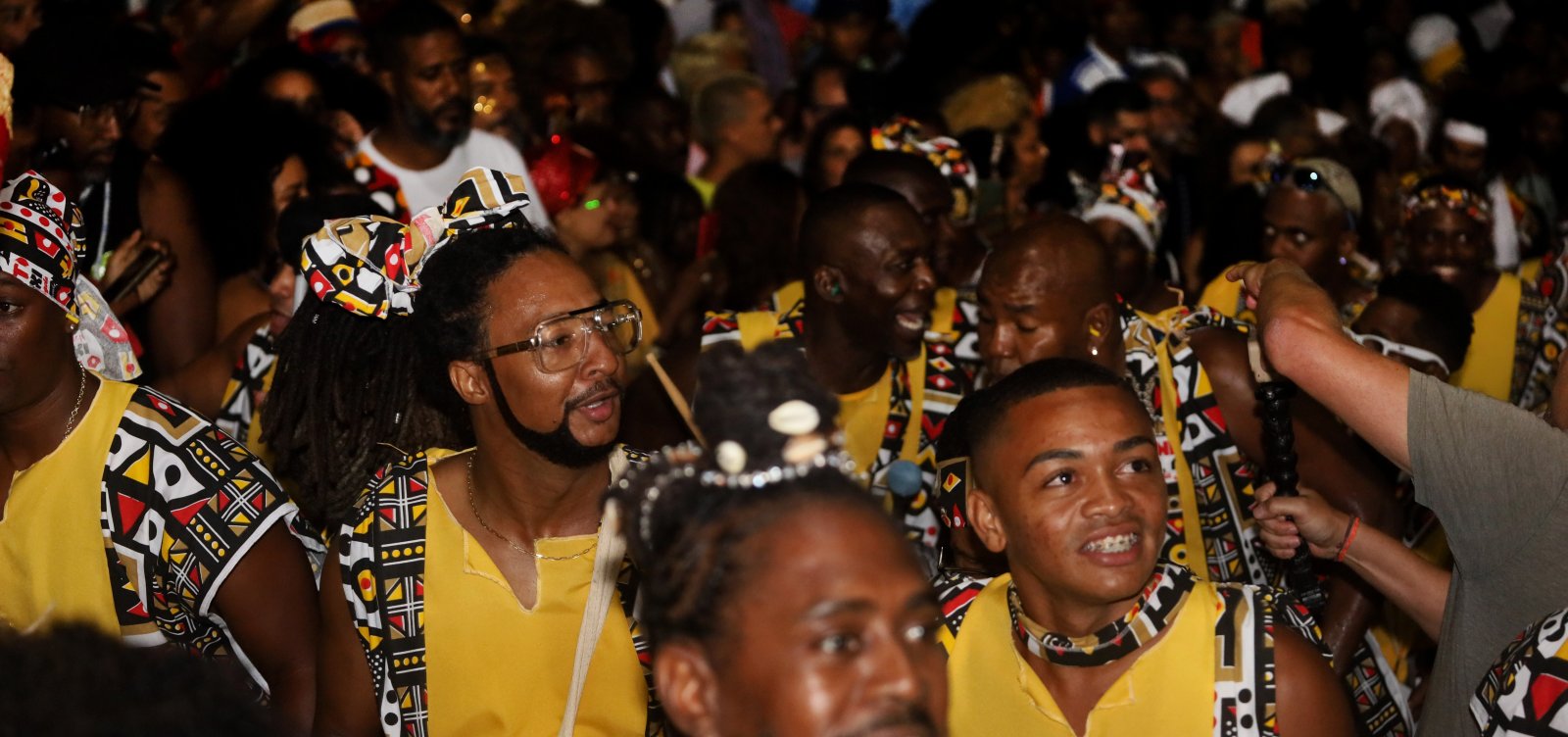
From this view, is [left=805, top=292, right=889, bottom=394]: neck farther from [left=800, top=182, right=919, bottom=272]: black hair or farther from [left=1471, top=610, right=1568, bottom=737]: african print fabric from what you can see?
[left=1471, top=610, right=1568, bottom=737]: african print fabric

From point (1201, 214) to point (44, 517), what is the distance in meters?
6.66

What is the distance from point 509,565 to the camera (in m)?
3.46

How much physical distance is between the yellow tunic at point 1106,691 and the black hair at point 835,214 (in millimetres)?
2055

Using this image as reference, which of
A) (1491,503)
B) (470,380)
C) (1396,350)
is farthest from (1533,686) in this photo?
(1396,350)

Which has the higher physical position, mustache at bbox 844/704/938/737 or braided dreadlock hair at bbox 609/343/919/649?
braided dreadlock hair at bbox 609/343/919/649

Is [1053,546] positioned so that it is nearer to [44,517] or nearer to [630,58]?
[44,517]

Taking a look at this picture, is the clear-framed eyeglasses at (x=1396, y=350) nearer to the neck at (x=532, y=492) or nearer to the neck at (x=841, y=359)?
the neck at (x=841, y=359)

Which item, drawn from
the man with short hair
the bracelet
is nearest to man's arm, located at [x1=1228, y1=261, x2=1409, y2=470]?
the bracelet

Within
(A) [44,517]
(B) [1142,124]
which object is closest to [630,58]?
(B) [1142,124]

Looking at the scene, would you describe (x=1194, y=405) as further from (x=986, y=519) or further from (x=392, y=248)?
(x=392, y=248)

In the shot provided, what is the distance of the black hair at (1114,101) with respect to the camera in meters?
8.67

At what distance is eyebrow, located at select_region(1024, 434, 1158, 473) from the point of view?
305cm

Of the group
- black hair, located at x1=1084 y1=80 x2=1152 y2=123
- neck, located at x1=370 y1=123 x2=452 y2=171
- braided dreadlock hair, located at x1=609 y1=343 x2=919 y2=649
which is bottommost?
black hair, located at x1=1084 y1=80 x2=1152 y2=123

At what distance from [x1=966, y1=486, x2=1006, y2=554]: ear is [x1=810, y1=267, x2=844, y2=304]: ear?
1.92m
